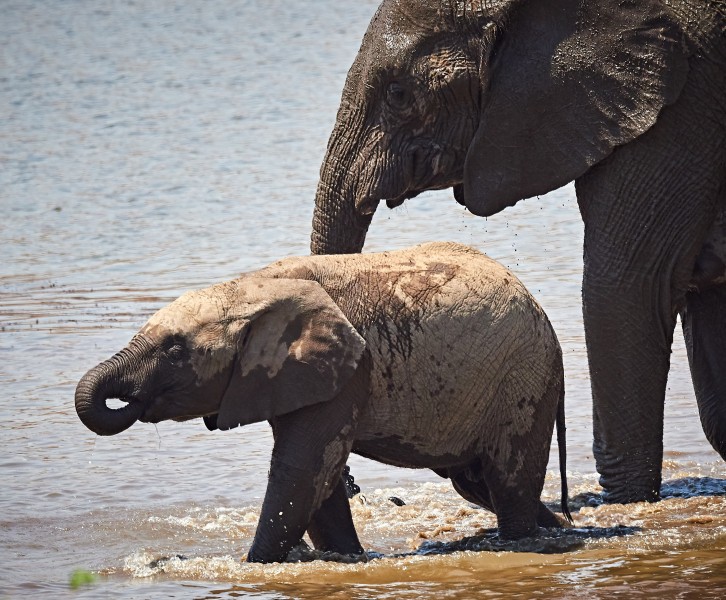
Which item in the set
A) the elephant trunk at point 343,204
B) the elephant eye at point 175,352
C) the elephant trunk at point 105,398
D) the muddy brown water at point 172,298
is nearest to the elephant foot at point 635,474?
the muddy brown water at point 172,298

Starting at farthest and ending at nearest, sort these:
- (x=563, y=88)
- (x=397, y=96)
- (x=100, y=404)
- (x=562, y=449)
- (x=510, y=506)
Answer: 1. (x=397, y=96)
2. (x=563, y=88)
3. (x=562, y=449)
4. (x=510, y=506)
5. (x=100, y=404)

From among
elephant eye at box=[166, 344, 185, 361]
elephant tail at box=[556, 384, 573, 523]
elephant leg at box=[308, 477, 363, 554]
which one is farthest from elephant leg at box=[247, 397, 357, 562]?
elephant tail at box=[556, 384, 573, 523]

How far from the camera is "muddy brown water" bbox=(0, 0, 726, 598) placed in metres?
6.70

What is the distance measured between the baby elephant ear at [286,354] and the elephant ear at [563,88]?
1.39m

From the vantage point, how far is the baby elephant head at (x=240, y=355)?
256 inches

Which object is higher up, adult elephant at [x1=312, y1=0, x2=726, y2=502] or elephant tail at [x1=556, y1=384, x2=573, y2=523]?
adult elephant at [x1=312, y1=0, x2=726, y2=502]

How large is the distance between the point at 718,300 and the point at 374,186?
163cm

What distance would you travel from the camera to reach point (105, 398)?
6.37 metres

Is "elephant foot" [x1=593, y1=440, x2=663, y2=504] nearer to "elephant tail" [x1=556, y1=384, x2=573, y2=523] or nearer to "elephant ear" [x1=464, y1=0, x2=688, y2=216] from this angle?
"elephant tail" [x1=556, y1=384, x2=573, y2=523]

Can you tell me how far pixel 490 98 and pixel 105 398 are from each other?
7.66 ft

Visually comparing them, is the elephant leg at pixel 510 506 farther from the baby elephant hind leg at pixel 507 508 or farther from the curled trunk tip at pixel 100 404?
the curled trunk tip at pixel 100 404

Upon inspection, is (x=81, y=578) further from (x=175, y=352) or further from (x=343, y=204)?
(x=343, y=204)

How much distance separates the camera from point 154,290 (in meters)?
12.9

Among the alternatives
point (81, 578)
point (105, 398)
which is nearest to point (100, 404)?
point (105, 398)
